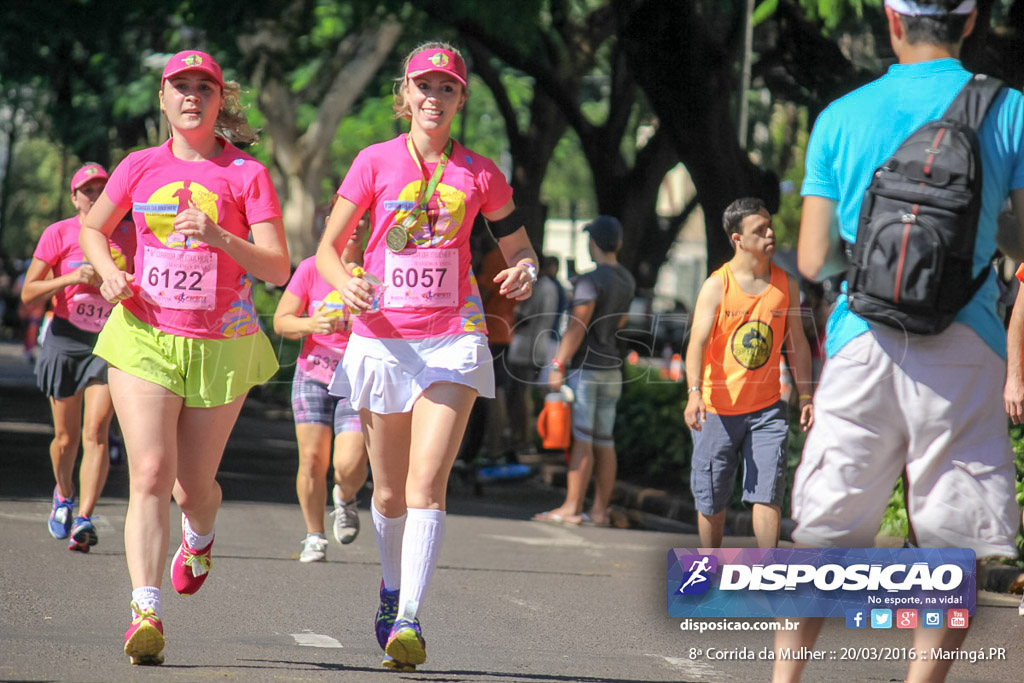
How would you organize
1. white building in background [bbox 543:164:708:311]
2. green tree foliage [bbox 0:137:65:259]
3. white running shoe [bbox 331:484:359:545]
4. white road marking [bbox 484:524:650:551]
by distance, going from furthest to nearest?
white building in background [bbox 543:164:708:311], green tree foliage [bbox 0:137:65:259], white road marking [bbox 484:524:650:551], white running shoe [bbox 331:484:359:545]

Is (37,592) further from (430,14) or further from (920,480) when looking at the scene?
(430,14)

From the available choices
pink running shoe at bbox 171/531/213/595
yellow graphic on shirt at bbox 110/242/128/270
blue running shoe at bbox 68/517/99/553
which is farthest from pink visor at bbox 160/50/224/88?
blue running shoe at bbox 68/517/99/553

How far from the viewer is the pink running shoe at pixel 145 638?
5605mm

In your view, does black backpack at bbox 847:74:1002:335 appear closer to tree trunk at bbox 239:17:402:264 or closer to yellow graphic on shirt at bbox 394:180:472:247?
yellow graphic on shirt at bbox 394:180:472:247

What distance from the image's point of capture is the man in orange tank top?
8094 mm

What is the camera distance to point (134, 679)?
18.1ft

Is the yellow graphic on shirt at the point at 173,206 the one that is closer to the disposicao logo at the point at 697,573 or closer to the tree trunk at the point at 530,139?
the disposicao logo at the point at 697,573

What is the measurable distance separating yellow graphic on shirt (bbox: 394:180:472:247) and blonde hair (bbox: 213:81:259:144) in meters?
0.78

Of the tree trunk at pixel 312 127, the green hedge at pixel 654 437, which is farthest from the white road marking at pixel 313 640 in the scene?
the tree trunk at pixel 312 127

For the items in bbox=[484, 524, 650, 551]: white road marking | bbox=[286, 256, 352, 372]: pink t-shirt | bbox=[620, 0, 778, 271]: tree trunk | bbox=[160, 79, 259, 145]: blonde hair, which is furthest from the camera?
bbox=[620, 0, 778, 271]: tree trunk

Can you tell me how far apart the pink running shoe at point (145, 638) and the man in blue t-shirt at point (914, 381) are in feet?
7.50

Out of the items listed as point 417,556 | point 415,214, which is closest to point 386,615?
point 417,556

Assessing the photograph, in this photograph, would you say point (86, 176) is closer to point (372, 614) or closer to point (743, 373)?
point (372, 614)

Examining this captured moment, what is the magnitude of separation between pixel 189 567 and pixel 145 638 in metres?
0.95
